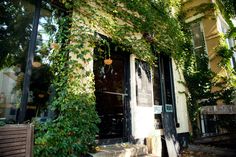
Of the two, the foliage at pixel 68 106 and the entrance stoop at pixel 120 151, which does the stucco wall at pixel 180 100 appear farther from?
the foliage at pixel 68 106

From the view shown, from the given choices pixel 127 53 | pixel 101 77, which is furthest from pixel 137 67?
pixel 101 77

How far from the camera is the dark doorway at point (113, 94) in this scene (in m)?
4.52

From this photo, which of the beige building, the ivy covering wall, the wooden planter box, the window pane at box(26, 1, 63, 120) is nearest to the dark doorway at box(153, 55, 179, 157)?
the ivy covering wall

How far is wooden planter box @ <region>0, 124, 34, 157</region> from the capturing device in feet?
5.61

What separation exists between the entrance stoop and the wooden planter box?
166cm

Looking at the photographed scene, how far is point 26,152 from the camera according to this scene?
184 centimetres

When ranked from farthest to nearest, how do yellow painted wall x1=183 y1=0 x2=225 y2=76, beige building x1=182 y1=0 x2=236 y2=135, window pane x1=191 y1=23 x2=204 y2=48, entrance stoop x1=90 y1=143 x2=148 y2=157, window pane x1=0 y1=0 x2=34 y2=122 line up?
window pane x1=191 y1=23 x2=204 y2=48 < yellow painted wall x1=183 y1=0 x2=225 y2=76 < beige building x1=182 y1=0 x2=236 y2=135 < entrance stoop x1=90 y1=143 x2=148 y2=157 < window pane x1=0 y1=0 x2=34 y2=122

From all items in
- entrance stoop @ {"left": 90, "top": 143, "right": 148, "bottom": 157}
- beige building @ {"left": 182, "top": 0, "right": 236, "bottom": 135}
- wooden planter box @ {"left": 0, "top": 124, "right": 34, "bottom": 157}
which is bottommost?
entrance stoop @ {"left": 90, "top": 143, "right": 148, "bottom": 157}

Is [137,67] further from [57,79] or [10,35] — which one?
[10,35]

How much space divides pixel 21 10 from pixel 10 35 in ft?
1.78

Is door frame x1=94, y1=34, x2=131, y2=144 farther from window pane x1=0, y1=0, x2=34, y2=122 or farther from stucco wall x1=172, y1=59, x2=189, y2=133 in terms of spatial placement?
stucco wall x1=172, y1=59, x2=189, y2=133

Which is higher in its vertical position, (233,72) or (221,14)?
(221,14)

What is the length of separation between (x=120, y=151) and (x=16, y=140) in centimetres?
237

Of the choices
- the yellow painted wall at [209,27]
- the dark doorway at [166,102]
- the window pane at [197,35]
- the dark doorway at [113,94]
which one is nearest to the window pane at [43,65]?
the dark doorway at [113,94]
